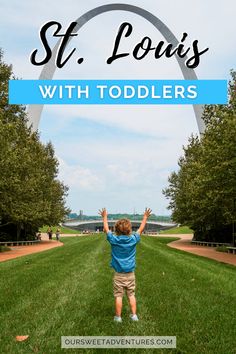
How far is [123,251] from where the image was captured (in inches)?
307

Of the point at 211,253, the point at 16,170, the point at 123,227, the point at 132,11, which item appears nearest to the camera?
the point at 123,227

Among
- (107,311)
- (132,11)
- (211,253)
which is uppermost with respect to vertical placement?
(132,11)

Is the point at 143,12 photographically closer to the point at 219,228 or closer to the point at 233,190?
the point at 219,228

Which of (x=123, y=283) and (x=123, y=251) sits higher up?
(x=123, y=251)

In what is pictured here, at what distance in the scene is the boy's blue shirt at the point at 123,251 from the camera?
25.4 feet

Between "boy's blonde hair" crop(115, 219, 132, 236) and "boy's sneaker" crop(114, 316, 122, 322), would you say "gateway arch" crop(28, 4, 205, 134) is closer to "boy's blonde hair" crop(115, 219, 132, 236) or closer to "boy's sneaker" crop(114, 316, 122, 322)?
"boy's blonde hair" crop(115, 219, 132, 236)

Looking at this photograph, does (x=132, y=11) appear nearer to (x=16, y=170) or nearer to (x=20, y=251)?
(x=16, y=170)

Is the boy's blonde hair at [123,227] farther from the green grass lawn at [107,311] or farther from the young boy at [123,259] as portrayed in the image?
the green grass lawn at [107,311]

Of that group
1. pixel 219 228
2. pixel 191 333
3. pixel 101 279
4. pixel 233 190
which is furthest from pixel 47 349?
pixel 219 228

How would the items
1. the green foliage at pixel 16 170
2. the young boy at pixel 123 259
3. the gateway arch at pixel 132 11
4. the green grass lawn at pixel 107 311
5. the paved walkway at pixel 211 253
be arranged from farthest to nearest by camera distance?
the gateway arch at pixel 132 11 < the green foliage at pixel 16 170 < the paved walkway at pixel 211 253 < the young boy at pixel 123 259 < the green grass lawn at pixel 107 311

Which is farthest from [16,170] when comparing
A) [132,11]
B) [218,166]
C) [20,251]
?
[132,11]

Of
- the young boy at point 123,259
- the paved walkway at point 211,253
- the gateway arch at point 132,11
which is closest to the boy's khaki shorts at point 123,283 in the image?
the young boy at point 123,259

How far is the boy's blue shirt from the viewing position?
7750 mm

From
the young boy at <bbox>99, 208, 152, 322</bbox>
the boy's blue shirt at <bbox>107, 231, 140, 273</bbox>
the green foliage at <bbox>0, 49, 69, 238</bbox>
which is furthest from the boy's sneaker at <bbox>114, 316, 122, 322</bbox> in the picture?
the green foliage at <bbox>0, 49, 69, 238</bbox>
